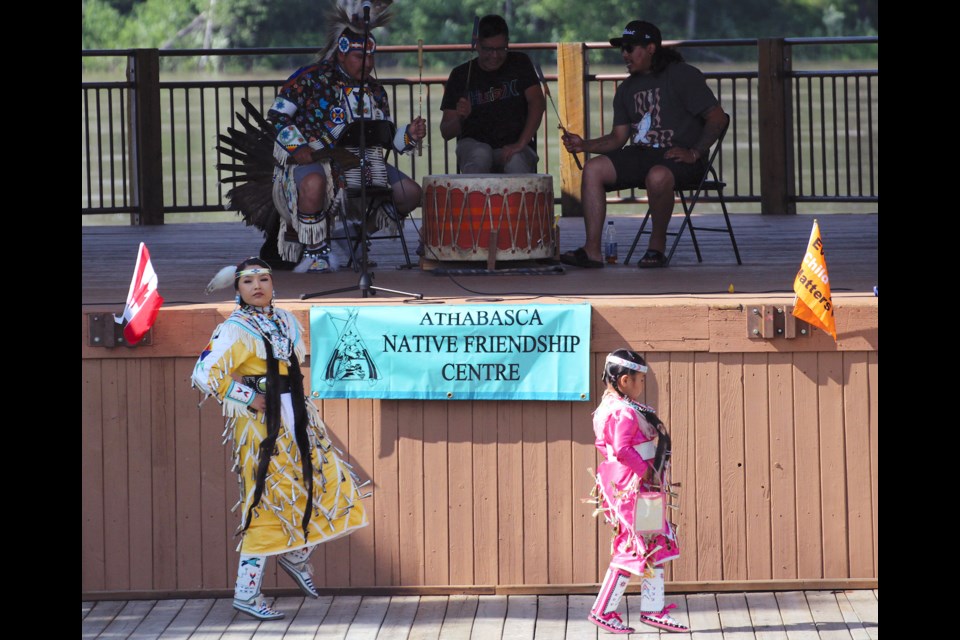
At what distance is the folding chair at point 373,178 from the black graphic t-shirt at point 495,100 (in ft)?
2.18

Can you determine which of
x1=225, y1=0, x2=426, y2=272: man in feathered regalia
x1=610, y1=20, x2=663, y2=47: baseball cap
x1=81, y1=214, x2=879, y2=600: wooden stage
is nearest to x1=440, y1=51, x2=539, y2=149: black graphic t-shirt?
x1=225, y1=0, x2=426, y2=272: man in feathered regalia

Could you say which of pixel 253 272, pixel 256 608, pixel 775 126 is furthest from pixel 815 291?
pixel 775 126

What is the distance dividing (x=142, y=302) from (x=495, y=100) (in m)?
3.00

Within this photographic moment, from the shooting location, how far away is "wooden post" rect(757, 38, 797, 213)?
431 inches

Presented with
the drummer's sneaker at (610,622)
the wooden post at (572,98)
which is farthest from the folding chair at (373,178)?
the wooden post at (572,98)

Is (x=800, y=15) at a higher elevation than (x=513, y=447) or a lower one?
higher

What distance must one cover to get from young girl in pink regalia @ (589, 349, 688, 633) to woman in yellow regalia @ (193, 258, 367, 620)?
1073mm

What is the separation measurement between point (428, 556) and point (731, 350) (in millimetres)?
1583

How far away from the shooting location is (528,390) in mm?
6504

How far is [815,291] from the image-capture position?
20.6 ft

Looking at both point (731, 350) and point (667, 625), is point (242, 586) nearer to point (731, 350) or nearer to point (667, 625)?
point (667, 625)

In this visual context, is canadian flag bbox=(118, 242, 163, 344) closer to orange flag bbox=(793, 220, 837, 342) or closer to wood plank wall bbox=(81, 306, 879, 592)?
wood plank wall bbox=(81, 306, 879, 592)
